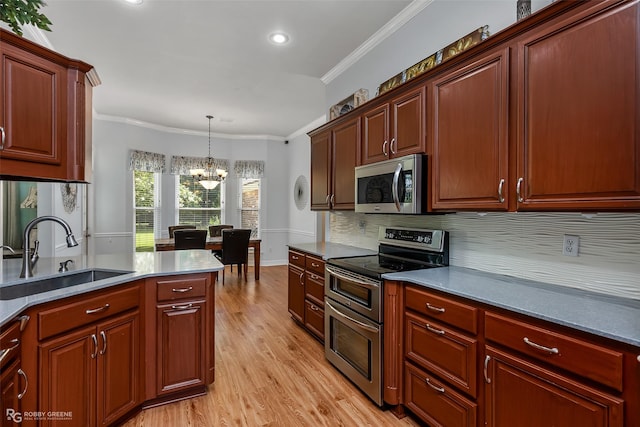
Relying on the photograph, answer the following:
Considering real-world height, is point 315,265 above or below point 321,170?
below

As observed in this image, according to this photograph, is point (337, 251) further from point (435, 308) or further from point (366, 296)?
point (435, 308)

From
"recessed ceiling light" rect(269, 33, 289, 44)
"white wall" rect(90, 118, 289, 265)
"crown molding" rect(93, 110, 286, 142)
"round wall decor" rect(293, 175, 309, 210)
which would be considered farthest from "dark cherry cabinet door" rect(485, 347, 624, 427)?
"crown molding" rect(93, 110, 286, 142)

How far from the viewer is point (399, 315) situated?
202cm

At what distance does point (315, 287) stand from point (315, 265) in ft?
0.72

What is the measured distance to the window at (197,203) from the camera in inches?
268

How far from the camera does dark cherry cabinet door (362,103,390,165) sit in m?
2.57

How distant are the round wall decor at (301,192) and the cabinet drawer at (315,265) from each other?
3460mm

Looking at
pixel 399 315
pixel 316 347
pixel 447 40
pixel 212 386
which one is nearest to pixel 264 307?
pixel 316 347

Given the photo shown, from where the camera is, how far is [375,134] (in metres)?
2.71

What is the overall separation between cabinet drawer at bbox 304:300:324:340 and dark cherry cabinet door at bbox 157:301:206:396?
46.0 inches

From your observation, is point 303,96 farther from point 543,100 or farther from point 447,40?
point 543,100

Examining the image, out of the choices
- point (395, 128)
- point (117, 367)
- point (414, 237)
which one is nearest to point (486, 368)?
point (414, 237)

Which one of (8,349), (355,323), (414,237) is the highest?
(414,237)

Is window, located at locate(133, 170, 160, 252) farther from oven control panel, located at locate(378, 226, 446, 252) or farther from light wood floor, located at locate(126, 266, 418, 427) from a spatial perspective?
oven control panel, located at locate(378, 226, 446, 252)
